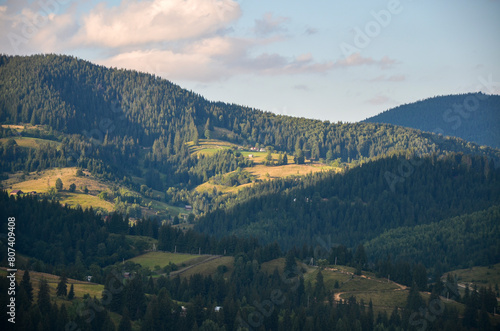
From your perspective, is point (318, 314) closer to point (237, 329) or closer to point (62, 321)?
point (237, 329)

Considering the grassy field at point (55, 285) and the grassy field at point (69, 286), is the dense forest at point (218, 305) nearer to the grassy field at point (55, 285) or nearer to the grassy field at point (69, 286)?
the grassy field at point (69, 286)

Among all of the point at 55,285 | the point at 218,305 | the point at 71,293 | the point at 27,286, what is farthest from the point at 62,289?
the point at 218,305

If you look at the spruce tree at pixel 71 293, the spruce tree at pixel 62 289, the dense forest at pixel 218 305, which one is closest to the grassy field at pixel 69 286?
the spruce tree at pixel 71 293

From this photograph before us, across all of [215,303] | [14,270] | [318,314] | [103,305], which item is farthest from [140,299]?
[318,314]

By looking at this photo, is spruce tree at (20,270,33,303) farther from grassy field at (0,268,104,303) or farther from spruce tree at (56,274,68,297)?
spruce tree at (56,274,68,297)

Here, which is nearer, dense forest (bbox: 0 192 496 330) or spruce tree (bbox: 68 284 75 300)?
dense forest (bbox: 0 192 496 330)

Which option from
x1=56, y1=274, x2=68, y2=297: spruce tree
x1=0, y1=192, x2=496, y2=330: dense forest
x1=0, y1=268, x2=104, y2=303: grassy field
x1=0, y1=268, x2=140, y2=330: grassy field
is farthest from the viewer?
x1=0, y1=268, x2=104, y2=303: grassy field

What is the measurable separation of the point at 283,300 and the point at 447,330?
4273 centimetres

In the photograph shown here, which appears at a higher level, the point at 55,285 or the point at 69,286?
the point at 55,285

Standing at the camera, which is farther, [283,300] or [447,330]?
[283,300]

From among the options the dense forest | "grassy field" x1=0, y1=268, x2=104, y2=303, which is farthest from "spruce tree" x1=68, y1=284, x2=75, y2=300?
"grassy field" x1=0, y1=268, x2=104, y2=303

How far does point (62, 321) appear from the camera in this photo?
456ft

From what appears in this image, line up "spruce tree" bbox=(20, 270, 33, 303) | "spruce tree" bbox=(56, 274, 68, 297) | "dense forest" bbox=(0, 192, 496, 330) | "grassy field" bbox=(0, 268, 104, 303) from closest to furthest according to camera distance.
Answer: "dense forest" bbox=(0, 192, 496, 330) → "spruce tree" bbox=(20, 270, 33, 303) → "spruce tree" bbox=(56, 274, 68, 297) → "grassy field" bbox=(0, 268, 104, 303)

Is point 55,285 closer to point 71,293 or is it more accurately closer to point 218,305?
point 71,293
